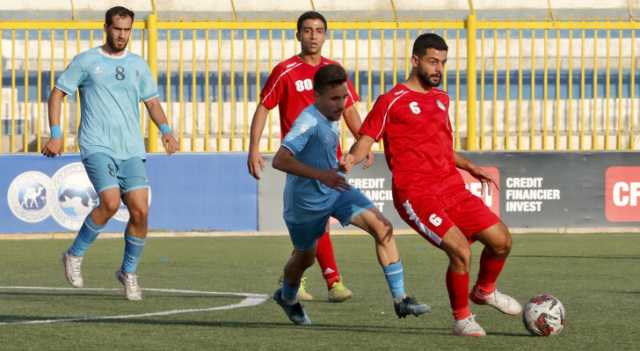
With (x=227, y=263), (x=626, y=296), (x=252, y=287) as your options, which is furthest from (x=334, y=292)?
(x=227, y=263)

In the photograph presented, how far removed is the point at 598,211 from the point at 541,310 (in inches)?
429

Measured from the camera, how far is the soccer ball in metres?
7.89

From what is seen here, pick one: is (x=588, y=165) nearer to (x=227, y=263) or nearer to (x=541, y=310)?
(x=227, y=263)

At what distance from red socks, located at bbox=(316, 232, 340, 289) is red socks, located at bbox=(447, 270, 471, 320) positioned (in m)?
2.20

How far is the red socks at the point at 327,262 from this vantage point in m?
10.3

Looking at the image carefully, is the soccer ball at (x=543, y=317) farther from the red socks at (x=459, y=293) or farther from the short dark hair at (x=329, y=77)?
the short dark hair at (x=329, y=77)

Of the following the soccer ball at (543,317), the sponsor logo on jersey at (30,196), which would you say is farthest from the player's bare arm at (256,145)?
the sponsor logo on jersey at (30,196)

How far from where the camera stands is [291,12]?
29.5 meters

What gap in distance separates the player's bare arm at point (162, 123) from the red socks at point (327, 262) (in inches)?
46.4

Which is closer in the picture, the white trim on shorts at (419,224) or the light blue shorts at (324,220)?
the white trim on shorts at (419,224)

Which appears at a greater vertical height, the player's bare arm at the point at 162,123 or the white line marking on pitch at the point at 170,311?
the player's bare arm at the point at 162,123

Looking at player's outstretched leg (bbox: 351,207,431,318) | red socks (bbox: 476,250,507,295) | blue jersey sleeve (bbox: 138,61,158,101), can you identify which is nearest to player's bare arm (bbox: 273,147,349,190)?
player's outstretched leg (bbox: 351,207,431,318)

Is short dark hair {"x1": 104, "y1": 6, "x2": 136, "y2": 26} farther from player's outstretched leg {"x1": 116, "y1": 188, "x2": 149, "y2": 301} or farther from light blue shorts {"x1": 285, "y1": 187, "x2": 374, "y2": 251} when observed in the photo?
light blue shorts {"x1": 285, "y1": 187, "x2": 374, "y2": 251}

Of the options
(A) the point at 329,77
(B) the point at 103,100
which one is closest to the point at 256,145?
(B) the point at 103,100
